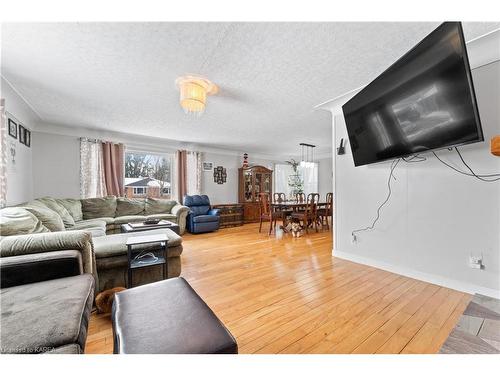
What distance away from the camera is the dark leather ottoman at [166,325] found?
0.74 m

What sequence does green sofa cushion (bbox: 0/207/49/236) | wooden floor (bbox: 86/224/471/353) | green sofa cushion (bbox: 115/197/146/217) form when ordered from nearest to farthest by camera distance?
wooden floor (bbox: 86/224/471/353) < green sofa cushion (bbox: 0/207/49/236) < green sofa cushion (bbox: 115/197/146/217)

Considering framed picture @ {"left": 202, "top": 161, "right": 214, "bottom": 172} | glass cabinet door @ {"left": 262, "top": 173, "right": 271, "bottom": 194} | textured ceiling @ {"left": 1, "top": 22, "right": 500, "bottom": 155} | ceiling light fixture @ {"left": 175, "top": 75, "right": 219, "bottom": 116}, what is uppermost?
textured ceiling @ {"left": 1, "top": 22, "right": 500, "bottom": 155}

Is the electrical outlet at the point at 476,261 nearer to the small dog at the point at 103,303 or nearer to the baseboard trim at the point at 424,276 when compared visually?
the baseboard trim at the point at 424,276

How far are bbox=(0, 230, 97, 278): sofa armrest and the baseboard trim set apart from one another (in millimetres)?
2866

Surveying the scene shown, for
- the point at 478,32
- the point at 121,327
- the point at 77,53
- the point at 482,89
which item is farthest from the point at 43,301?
the point at 482,89

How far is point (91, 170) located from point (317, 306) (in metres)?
4.66

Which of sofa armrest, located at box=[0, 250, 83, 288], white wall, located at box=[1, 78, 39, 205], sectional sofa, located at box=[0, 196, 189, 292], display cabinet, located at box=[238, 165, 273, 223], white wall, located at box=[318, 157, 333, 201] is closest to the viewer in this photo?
sofa armrest, located at box=[0, 250, 83, 288]

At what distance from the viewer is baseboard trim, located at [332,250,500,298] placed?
70.9 inches

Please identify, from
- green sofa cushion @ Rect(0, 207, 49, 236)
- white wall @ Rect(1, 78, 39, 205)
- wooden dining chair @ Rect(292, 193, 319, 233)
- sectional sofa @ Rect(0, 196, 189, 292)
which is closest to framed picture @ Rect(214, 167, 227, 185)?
sectional sofa @ Rect(0, 196, 189, 292)

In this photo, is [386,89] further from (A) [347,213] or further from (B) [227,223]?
(B) [227,223]

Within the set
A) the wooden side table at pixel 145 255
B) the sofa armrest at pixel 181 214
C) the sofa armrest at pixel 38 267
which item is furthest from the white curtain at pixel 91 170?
the sofa armrest at pixel 38 267

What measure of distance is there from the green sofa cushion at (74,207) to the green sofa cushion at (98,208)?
11 centimetres

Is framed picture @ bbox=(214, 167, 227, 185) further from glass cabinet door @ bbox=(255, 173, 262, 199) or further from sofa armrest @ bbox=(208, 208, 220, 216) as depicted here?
sofa armrest @ bbox=(208, 208, 220, 216)

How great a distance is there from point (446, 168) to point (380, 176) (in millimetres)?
601
